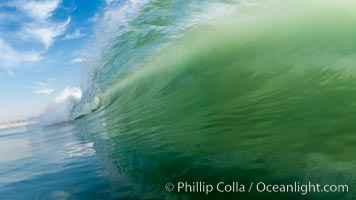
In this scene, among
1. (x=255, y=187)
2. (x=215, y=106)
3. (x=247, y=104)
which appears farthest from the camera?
(x=215, y=106)

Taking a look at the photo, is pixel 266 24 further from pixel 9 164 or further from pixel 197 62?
pixel 9 164

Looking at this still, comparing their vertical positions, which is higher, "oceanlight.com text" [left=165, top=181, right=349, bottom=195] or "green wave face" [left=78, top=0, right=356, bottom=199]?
"green wave face" [left=78, top=0, right=356, bottom=199]

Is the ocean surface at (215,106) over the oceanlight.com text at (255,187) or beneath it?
over

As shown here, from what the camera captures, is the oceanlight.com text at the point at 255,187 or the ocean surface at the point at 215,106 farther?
the ocean surface at the point at 215,106

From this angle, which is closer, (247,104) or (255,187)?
(255,187)

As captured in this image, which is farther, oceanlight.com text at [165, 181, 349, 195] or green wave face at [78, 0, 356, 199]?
green wave face at [78, 0, 356, 199]

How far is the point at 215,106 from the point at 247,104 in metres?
0.63

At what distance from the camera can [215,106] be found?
536cm

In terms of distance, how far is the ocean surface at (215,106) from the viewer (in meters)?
3.20

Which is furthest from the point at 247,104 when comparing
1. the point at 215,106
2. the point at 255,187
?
the point at 255,187

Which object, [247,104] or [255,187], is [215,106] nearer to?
[247,104]

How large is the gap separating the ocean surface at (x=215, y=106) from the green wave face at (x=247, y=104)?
0.02 meters

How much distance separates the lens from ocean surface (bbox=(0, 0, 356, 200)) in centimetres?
320

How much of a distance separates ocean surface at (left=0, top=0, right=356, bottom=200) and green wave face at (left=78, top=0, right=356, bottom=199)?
0.02 metres
